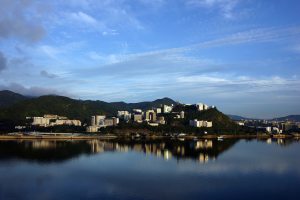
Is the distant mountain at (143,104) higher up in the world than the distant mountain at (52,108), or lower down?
higher up

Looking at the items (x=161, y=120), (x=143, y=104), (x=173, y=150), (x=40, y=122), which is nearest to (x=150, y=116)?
(x=161, y=120)

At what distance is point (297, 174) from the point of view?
11.8 m

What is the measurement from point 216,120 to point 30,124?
19444mm

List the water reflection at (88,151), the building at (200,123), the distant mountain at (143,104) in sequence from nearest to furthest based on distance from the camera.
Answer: the water reflection at (88,151)
the building at (200,123)
the distant mountain at (143,104)

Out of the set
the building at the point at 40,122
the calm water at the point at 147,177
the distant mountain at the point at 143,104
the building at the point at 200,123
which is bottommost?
the calm water at the point at 147,177

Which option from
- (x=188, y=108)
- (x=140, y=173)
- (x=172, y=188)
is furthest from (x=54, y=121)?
(x=172, y=188)

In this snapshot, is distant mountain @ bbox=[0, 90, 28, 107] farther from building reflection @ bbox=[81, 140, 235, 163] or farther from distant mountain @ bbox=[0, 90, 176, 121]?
building reflection @ bbox=[81, 140, 235, 163]

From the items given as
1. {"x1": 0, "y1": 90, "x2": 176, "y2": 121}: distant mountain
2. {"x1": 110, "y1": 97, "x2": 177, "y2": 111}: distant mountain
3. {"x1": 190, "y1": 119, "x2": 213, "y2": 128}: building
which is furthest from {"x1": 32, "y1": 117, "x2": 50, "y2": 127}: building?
{"x1": 110, "y1": 97, "x2": 177, "y2": 111}: distant mountain

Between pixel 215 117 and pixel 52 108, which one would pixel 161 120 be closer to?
pixel 215 117

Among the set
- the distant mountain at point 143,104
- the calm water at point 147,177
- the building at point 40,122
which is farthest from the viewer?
the distant mountain at point 143,104

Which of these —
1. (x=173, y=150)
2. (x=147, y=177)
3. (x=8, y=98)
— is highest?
(x=8, y=98)

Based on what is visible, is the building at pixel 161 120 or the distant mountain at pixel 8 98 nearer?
the building at pixel 161 120

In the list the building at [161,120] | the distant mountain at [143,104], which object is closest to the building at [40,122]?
the building at [161,120]

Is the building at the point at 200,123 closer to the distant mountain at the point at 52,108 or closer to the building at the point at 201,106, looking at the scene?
the building at the point at 201,106
